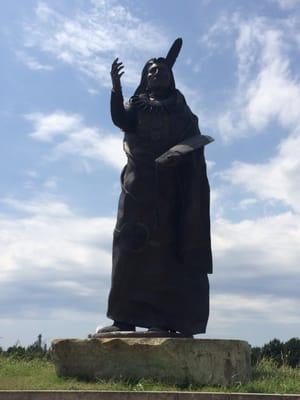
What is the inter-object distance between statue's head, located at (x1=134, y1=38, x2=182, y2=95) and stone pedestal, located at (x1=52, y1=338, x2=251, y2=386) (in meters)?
3.19

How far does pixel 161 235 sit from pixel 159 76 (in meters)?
1.92

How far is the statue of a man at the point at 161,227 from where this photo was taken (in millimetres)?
7809

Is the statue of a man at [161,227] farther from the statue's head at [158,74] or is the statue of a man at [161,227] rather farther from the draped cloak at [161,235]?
the statue's head at [158,74]

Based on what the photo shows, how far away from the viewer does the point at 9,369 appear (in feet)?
27.7

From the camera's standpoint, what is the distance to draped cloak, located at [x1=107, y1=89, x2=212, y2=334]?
7.82 meters

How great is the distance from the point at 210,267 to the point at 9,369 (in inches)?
106

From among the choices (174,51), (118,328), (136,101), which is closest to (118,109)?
(136,101)

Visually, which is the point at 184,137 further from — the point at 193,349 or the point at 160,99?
the point at 193,349

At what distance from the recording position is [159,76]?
334 inches

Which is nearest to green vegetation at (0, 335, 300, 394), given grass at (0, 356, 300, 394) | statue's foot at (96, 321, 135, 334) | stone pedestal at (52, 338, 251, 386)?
grass at (0, 356, 300, 394)

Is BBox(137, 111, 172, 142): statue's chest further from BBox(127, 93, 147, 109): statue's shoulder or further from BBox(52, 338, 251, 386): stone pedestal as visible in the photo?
BBox(52, 338, 251, 386): stone pedestal

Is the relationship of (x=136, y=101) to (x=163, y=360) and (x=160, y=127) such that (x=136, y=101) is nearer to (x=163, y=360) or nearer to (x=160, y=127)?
(x=160, y=127)

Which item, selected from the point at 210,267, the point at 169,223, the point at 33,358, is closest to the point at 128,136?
the point at 169,223

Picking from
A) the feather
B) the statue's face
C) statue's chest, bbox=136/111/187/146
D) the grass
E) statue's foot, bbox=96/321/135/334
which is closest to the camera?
the grass
